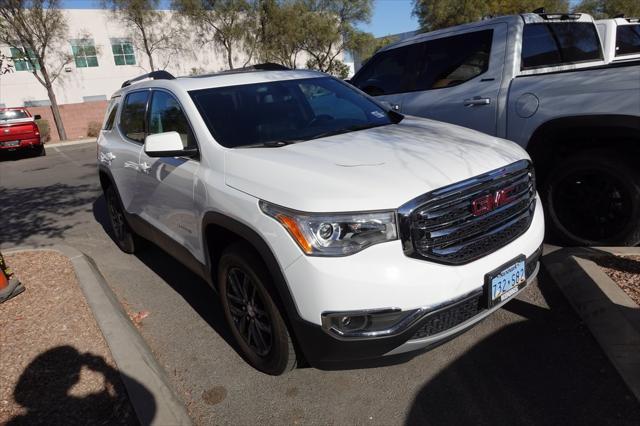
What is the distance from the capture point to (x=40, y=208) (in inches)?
308

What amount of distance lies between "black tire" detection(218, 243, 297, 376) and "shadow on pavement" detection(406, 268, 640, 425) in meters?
0.78

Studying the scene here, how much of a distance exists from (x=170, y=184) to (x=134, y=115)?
1.45m

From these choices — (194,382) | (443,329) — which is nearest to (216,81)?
(194,382)

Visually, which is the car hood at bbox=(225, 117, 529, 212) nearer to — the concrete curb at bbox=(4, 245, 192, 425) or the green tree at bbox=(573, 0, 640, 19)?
the concrete curb at bbox=(4, 245, 192, 425)

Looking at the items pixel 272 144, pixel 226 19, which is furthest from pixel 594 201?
pixel 226 19

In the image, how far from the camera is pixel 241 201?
250 cm

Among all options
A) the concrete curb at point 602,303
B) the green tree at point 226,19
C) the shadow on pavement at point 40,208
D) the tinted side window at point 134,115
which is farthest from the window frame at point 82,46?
the concrete curb at point 602,303

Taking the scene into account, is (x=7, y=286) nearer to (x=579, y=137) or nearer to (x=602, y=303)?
(x=602, y=303)

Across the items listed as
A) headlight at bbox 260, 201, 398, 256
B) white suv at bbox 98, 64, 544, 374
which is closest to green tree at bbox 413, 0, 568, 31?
white suv at bbox 98, 64, 544, 374

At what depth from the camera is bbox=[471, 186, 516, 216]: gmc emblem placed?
92.9 inches

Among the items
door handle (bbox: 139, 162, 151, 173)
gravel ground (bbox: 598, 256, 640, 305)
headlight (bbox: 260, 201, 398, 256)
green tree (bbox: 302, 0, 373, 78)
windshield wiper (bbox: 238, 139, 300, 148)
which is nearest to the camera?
headlight (bbox: 260, 201, 398, 256)

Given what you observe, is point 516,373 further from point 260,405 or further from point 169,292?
point 169,292

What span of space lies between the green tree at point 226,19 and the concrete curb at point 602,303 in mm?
35046

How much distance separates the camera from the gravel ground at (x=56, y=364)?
2.56 m
